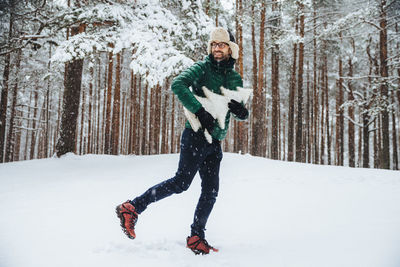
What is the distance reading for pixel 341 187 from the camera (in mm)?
5328

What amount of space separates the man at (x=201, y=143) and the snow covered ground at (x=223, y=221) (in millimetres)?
290

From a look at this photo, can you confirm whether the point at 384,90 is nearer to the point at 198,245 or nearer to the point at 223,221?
the point at 223,221

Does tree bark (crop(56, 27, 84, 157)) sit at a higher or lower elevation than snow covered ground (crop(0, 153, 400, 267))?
higher

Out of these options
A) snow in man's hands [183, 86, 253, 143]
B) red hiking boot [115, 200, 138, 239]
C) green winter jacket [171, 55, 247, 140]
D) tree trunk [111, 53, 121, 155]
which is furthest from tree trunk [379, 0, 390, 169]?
red hiking boot [115, 200, 138, 239]

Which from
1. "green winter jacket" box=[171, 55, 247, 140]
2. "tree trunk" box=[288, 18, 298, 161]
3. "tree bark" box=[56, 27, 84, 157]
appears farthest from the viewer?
"tree trunk" box=[288, 18, 298, 161]

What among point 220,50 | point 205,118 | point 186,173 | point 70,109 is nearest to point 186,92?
point 205,118

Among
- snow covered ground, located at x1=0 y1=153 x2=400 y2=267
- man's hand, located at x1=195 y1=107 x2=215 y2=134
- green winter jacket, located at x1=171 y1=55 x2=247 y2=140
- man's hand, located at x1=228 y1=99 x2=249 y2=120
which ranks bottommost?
snow covered ground, located at x1=0 y1=153 x2=400 y2=267

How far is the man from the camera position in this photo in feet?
7.42

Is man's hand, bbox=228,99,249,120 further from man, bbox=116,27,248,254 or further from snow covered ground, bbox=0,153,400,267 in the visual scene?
snow covered ground, bbox=0,153,400,267

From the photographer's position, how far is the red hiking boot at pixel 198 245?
2334mm

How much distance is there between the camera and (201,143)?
2.38m

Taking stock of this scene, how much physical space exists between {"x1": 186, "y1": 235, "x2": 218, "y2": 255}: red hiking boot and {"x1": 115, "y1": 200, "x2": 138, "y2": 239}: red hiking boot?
0.51 m

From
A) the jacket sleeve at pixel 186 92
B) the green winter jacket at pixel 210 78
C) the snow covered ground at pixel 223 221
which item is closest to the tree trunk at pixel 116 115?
the snow covered ground at pixel 223 221

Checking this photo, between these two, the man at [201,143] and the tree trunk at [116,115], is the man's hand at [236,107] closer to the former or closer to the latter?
the man at [201,143]
